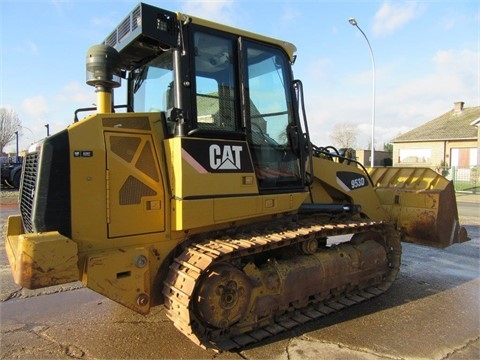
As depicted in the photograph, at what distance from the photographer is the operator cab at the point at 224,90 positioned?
148 inches

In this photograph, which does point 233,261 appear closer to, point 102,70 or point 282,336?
point 282,336

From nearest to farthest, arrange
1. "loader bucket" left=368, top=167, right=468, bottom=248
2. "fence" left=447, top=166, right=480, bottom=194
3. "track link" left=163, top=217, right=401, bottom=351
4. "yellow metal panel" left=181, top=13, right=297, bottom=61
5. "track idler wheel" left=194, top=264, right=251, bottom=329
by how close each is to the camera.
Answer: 1. "track link" left=163, top=217, right=401, bottom=351
2. "track idler wheel" left=194, top=264, right=251, bottom=329
3. "yellow metal panel" left=181, top=13, right=297, bottom=61
4. "loader bucket" left=368, top=167, right=468, bottom=248
5. "fence" left=447, top=166, right=480, bottom=194

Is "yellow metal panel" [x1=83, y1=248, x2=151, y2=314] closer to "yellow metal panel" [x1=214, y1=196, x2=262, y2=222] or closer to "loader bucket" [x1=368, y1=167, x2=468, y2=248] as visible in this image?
"yellow metal panel" [x1=214, y1=196, x2=262, y2=222]

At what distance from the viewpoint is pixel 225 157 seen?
3.94 meters

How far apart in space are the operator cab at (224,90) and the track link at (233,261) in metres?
0.55

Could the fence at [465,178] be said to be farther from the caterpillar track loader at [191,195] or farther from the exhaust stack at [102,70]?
the exhaust stack at [102,70]

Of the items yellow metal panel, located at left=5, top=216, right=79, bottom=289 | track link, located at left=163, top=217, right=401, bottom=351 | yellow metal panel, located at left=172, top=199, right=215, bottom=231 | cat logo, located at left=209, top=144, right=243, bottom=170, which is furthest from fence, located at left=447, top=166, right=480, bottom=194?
yellow metal panel, located at left=5, top=216, right=79, bottom=289

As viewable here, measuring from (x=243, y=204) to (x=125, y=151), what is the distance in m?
1.25

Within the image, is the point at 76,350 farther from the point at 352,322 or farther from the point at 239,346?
the point at 352,322

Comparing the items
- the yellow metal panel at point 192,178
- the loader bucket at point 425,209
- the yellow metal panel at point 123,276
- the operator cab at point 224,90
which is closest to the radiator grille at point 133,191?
the yellow metal panel at point 192,178

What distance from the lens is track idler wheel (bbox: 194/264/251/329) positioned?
11.8 feet

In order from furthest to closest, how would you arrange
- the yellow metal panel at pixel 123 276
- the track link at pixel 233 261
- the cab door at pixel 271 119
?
the cab door at pixel 271 119
the track link at pixel 233 261
the yellow metal panel at pixel 123 276

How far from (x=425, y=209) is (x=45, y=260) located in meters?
4.90

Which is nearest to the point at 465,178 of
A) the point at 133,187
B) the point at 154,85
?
the point at 154,85
